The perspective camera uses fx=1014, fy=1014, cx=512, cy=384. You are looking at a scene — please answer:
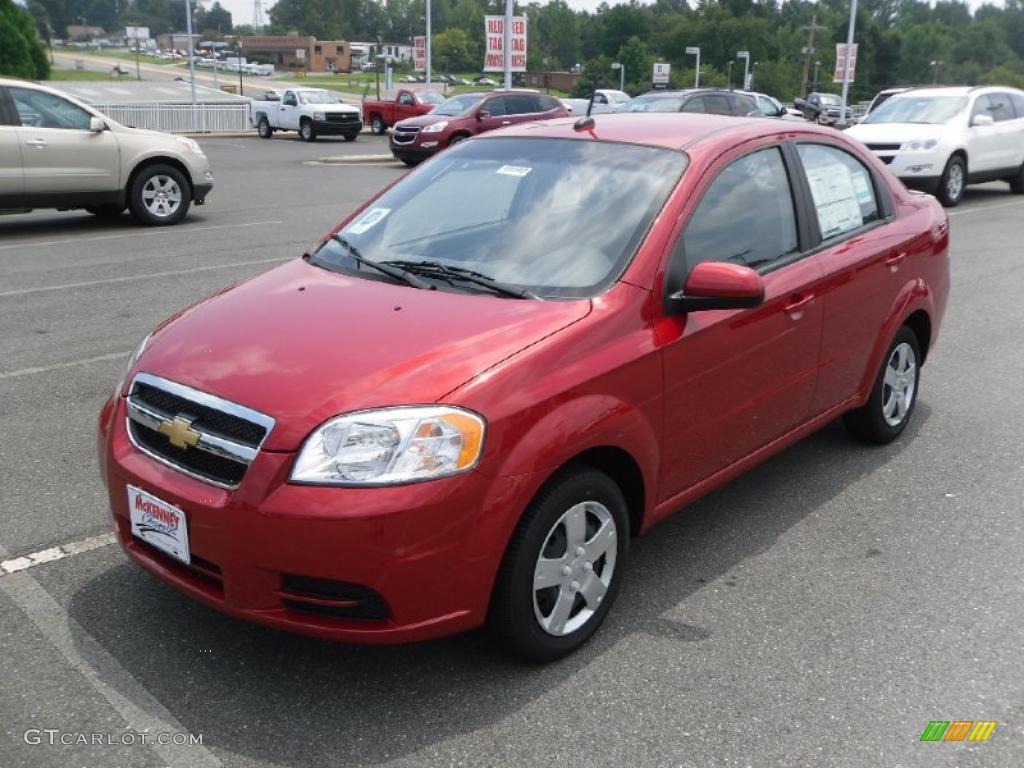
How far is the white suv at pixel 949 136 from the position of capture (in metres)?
14.8

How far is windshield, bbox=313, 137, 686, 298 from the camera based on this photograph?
3611 millimetres

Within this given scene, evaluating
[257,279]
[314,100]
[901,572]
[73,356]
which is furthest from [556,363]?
[314,100]

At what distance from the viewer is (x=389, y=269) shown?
3.81 metres

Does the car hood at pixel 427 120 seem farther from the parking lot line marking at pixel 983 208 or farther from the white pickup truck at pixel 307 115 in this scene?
the parking lot line marking at pixel 983 208

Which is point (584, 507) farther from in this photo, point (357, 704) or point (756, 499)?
point (756, 499)

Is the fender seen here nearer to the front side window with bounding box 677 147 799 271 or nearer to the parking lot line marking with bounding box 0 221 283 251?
the front side window with bounding box 677 147 799 271

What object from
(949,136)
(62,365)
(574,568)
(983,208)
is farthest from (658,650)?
(983,208)

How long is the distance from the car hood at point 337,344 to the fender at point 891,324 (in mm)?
2111

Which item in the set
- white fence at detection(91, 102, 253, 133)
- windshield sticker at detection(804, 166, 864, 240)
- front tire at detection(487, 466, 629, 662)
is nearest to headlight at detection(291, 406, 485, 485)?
front tire at detection(487, 466, 629, 662)

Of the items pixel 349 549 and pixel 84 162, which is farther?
pixel 84 162

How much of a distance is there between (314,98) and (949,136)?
22.2m

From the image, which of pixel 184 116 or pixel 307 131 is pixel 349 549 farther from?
pixel 184 116

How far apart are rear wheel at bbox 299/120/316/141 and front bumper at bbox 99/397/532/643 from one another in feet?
98.1

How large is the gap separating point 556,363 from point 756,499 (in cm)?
187
